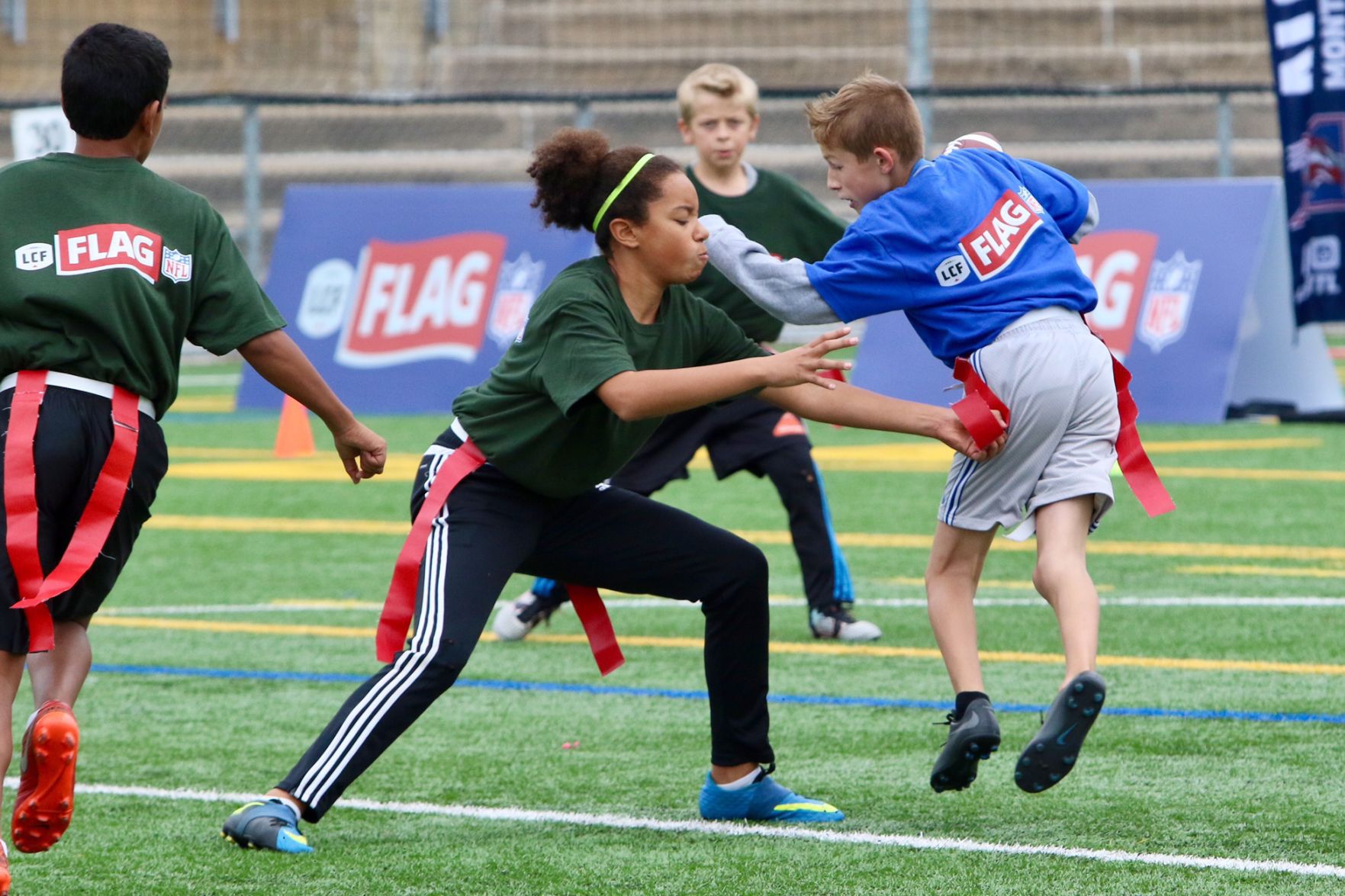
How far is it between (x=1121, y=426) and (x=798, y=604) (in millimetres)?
3671

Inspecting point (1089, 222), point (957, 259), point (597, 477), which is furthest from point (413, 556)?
point (1089, 222)

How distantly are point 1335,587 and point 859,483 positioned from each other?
4174 mm

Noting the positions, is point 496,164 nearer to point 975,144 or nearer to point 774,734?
point 774,734

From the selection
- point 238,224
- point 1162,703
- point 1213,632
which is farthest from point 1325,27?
point 238,224

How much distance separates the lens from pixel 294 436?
47.6ft

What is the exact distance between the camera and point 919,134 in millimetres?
5188

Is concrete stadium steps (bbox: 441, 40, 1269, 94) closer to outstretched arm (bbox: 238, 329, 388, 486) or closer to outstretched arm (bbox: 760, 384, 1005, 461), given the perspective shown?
outstretched arm (bbox: 760, 384, 1005, 461)

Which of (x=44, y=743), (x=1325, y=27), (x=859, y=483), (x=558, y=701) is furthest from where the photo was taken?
(x=1325, y=27)

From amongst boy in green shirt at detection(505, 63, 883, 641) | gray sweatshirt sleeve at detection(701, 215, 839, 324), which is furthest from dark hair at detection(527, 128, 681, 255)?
boy in green shirt at detection(505, 63, 883, 641)

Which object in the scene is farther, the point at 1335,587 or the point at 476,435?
the point at 1335,587

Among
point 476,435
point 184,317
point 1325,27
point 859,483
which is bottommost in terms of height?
point 859,483

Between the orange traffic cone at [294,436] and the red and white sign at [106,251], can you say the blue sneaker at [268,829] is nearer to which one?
the red and white sign at [106,251]

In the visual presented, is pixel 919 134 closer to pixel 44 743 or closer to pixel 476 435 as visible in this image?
pixel 476 435

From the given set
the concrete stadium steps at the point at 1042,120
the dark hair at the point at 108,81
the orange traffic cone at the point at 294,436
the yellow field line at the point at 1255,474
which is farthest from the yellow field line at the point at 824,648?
the concrete stadium steps at the point at 1042,120
